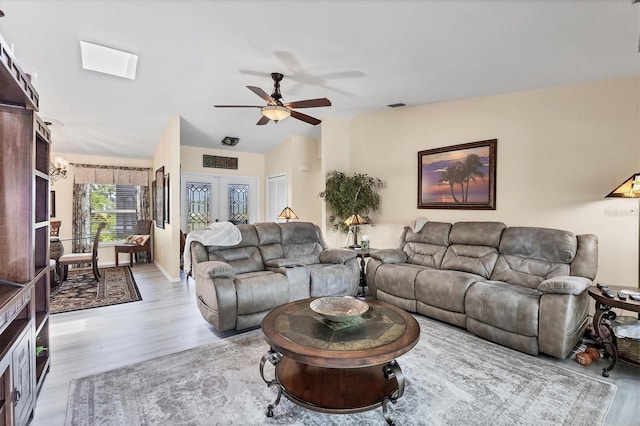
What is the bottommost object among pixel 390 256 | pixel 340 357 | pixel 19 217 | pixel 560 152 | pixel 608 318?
pixel 608 318

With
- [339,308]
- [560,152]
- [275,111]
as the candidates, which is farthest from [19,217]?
[560,152]

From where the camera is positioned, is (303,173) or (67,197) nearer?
(67,197)

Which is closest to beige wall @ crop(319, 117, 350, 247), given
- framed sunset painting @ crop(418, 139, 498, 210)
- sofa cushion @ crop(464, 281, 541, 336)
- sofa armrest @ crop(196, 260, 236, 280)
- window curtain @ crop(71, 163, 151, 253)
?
framed sunset painting @ crop(418, 139, 498, 210)

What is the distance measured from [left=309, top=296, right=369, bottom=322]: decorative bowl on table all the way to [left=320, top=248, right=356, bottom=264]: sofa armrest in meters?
1.65

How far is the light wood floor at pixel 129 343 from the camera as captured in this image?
6.70ft

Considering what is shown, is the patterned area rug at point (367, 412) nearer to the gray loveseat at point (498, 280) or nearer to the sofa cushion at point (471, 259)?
the gray loveseat at point (498, 280)

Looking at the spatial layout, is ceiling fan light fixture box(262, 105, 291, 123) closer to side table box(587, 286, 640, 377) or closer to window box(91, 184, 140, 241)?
side table box(587, 286, 640, 377)

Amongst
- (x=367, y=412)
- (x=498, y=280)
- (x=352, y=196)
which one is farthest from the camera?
(x=352, y=196)

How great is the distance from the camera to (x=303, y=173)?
6.80 metres

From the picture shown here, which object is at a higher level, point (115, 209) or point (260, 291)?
point (115, 209)

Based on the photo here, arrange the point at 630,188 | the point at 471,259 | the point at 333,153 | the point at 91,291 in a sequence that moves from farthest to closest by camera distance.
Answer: the point at 333,153, the point at 91,291, the point at 471,259, the point at 630,188

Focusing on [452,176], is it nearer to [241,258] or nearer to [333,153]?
[333,153]

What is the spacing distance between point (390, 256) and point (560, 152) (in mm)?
2303

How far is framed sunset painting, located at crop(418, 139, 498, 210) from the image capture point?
13.6 feet
